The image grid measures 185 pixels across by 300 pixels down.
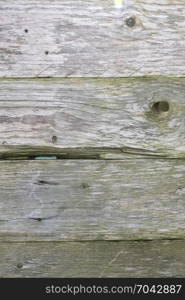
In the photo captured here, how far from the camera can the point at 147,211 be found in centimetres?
142

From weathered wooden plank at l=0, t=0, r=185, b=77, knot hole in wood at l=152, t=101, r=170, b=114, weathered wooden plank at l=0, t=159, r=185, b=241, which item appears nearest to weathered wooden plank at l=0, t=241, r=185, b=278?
weathered wooden plank at l=0, t=159, r=185, b=241

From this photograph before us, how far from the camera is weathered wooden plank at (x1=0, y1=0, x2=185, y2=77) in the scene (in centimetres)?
131

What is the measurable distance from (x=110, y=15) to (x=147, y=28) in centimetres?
11

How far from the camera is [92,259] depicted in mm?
1456

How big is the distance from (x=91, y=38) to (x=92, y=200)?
49cm

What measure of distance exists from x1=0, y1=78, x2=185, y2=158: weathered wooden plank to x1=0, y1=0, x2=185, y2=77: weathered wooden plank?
1.5 inches

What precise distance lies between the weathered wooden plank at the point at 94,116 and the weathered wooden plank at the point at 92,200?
0.05m

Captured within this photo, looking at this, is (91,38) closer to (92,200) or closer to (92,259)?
(92,200)

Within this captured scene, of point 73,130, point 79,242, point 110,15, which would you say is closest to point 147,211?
point 79,242

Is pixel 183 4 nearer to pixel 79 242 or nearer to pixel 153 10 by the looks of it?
pixel 153 10

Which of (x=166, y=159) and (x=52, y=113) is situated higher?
(x=52, y=113)

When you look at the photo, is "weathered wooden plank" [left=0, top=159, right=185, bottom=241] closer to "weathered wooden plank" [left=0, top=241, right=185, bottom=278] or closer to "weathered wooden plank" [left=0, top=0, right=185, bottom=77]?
"weathered wooden plank" [left=0, top=241, right=185, bottom=278]

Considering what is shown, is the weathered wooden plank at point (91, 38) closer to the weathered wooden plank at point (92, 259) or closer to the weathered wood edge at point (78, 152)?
the weathered wood edge at point (78, 152)

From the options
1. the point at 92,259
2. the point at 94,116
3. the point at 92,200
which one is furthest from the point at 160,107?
the point at 92,259
